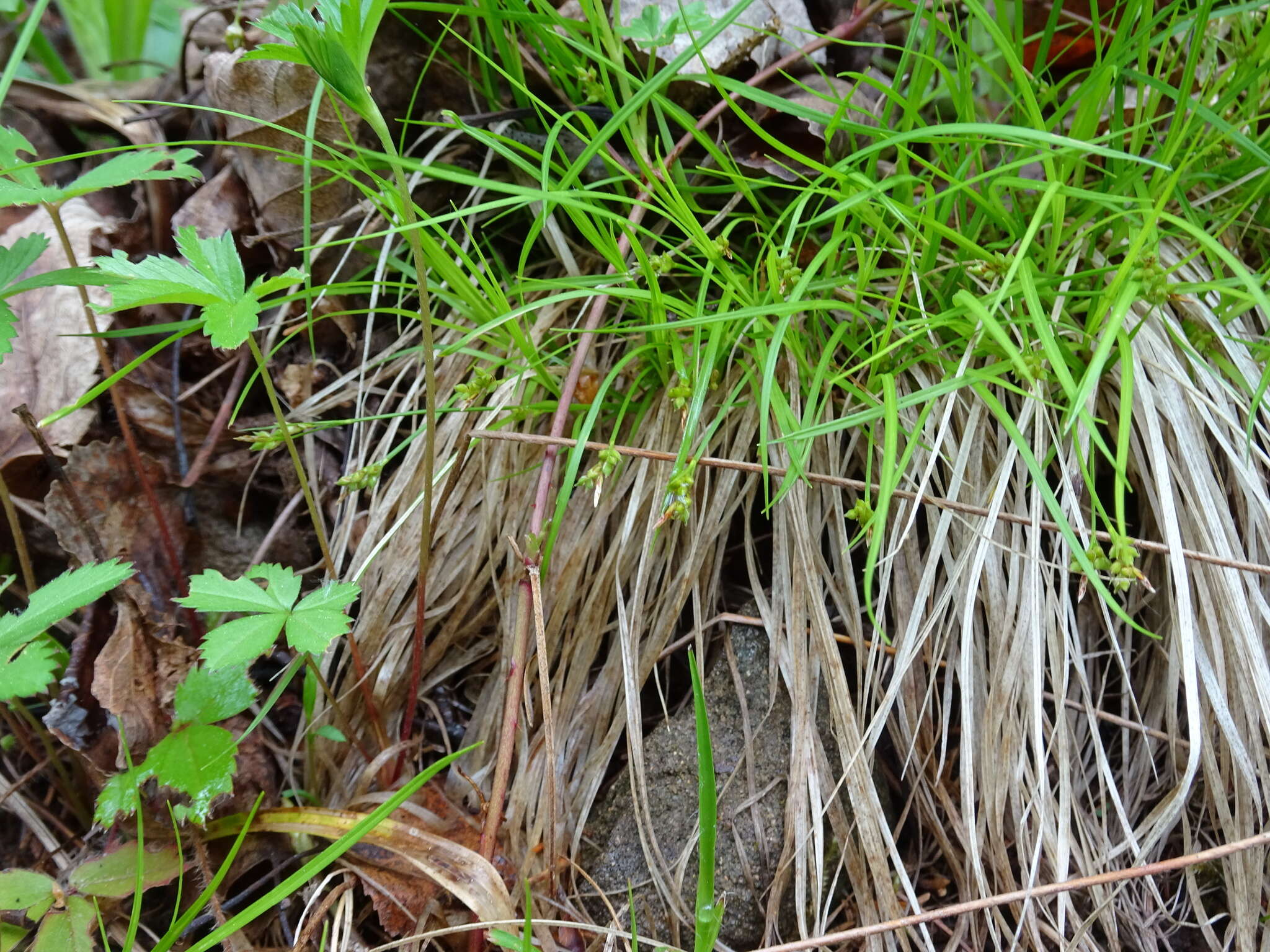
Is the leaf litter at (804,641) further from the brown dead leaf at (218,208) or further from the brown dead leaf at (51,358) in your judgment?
the brown dead leaf at (218,208)

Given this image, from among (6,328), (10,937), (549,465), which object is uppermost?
(6,328)

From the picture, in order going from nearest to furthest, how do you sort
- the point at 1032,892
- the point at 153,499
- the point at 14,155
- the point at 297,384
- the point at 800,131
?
the point at 1032,892 < the point at 14,155 < the point at 153,499 < the point at 800,131 < the point at 297,384

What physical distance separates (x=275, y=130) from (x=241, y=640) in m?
1.11

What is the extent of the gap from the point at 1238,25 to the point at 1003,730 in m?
1.24

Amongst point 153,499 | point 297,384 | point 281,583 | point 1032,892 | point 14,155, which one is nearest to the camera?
point 1032,892

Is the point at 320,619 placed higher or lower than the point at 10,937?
higher

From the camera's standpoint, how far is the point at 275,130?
5.22ft

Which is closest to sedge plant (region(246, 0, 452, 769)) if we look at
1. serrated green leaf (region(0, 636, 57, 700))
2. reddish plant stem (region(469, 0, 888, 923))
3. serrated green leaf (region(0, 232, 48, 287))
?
reddish plant stem (region(469, 0, 888, 923))

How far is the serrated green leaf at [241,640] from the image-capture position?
3.14 feet

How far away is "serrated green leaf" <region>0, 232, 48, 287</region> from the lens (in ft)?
3.64

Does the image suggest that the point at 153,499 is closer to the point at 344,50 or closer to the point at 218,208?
the point at 218,208

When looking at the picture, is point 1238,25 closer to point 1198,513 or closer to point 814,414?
point 1198,513

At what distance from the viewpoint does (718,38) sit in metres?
1.48

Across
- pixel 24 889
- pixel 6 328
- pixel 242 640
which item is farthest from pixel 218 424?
pixel 24 889
